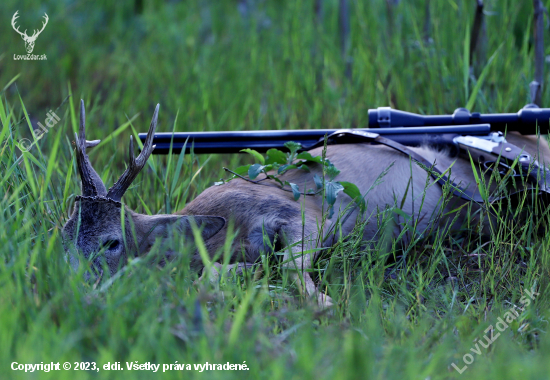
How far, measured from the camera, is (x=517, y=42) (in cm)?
398

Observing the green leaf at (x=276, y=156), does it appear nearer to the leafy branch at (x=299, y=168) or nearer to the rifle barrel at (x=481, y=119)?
the leafy branch at (x=299, y=168)

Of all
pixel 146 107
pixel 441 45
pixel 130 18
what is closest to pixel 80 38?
pixel 130 18

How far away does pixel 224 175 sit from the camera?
9.98ft

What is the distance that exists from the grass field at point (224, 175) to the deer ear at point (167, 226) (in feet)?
0.84

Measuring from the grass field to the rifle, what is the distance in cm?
19

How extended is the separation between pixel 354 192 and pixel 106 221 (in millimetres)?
1025

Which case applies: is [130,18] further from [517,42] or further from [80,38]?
[517,42]

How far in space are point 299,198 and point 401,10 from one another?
8.54 ft

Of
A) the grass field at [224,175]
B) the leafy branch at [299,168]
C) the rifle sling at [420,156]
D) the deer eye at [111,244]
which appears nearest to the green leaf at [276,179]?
the leafy branch at [299,168]

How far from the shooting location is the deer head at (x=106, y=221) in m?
A: 2.00

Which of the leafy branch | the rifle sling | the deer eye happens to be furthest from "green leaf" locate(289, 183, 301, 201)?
the deer eye

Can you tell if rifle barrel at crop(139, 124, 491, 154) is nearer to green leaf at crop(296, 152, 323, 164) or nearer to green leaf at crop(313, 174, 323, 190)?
green leaf at crop(296, 152, 323, 164)

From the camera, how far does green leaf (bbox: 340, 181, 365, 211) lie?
216 centimetres

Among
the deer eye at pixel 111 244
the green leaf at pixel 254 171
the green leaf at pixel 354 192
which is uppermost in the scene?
the green leaf at pixel 254 171
